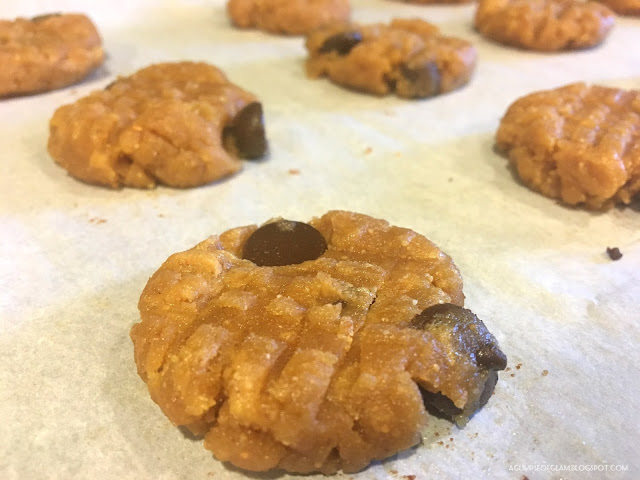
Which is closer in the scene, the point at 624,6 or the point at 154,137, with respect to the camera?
the point at 154,137

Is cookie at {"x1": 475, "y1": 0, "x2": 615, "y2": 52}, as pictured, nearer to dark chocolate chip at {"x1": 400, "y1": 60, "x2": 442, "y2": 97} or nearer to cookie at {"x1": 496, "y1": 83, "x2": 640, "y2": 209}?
dark chocolate chip at {"x1": 400, "y1": 60, "x2": 442, "y2": 97}

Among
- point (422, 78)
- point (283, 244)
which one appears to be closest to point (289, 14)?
point (422, 78)

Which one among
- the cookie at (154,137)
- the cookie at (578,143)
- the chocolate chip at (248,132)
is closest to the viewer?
the cookie at (578,143)

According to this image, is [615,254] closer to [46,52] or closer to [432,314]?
[432,314]

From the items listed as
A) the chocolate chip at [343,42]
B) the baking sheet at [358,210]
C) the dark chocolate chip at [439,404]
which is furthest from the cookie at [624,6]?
the dark chocolate chip at [439,404]

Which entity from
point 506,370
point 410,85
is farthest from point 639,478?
point 410,85

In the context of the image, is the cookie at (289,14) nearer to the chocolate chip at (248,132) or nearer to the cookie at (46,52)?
the cookie at (46,52)

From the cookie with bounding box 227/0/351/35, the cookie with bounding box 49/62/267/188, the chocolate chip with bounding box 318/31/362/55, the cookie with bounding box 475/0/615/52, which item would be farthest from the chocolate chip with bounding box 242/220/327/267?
the cookie with bounding box 475/0/615/52
